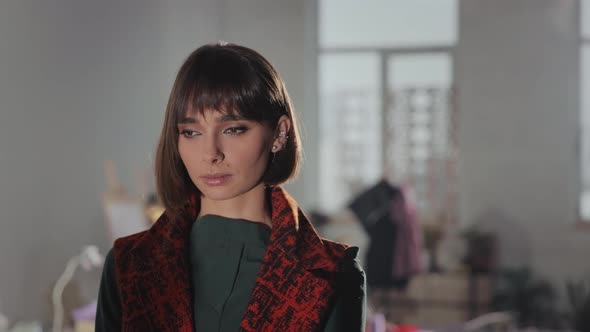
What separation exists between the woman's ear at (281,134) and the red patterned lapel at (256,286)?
4.1 inches

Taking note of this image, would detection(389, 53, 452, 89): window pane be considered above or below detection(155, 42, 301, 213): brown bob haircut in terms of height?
above

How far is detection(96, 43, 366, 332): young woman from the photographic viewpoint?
3.25 feet

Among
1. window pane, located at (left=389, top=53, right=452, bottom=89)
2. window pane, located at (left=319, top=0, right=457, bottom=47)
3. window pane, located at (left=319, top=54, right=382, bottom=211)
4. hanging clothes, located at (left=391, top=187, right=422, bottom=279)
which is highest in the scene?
window pane, located at (left=319, top=0, right=457, bottom=47)

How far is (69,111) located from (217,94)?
64.3 inches

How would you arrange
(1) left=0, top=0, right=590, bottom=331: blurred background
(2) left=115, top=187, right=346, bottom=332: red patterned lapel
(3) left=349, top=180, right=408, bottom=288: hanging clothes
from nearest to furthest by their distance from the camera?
(2) left=115, top=187, right=346, bottom=332: red patterned lapel < (3) left=349, top=180, right=408, bottom=288: hanging clothes < (1) left=0, top=0, right=590, bottom=331: blurred background

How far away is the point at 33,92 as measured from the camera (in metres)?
2.27

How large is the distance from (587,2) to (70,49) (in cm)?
456

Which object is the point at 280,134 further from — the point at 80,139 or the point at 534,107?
the point at 534,107

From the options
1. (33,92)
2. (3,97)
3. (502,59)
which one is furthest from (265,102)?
(502,59)

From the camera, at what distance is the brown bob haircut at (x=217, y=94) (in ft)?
3.25

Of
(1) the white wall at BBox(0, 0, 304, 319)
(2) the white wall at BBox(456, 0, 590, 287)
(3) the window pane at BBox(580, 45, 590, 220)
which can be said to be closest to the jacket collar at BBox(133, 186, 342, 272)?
(1) the white wall at BBox(0, 0, 304, 319)

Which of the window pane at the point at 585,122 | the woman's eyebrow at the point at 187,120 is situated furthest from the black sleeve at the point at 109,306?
the window pane at the point at 585,122

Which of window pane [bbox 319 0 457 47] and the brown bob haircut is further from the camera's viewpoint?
window pane [bbox 319 0 457 47]

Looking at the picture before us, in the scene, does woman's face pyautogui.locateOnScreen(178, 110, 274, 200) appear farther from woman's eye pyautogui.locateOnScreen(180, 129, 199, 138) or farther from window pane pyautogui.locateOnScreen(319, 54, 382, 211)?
window pane pyautogui.locateOnScreen(319, 54, 382, 211)
